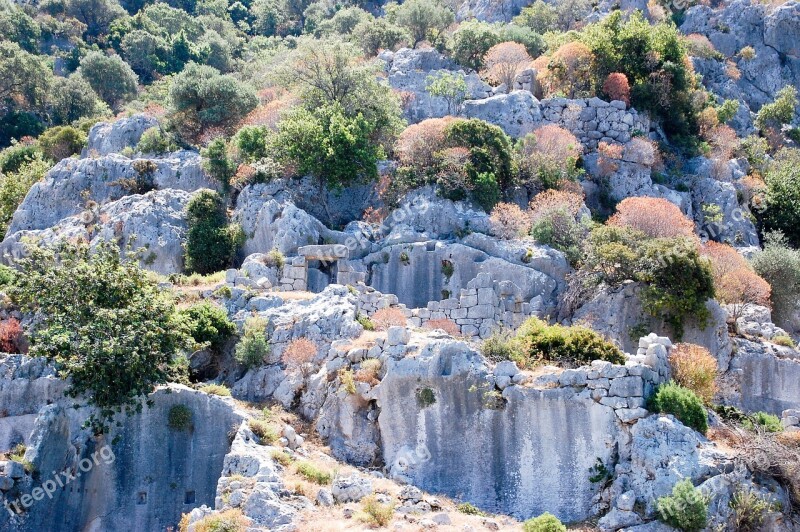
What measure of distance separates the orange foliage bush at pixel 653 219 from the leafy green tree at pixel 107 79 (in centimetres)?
3949

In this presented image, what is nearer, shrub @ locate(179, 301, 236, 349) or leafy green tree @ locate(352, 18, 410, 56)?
shrub @ locate(179, 301, 236, 349)

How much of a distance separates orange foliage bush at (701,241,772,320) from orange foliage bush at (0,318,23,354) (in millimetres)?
22047

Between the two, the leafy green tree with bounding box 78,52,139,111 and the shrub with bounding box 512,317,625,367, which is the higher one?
the leafy green tree with bounding box 78,52,139,111

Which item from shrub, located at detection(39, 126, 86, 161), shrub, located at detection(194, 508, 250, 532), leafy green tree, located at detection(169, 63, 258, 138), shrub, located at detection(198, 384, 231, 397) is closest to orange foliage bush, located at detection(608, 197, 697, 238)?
shrub, located at detection(198, 384, 231, 397)

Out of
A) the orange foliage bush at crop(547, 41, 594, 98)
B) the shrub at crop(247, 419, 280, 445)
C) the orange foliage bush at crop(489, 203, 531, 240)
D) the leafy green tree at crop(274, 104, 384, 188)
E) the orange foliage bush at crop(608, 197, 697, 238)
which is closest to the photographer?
the shrub at crop(247, 419, 280, 445)

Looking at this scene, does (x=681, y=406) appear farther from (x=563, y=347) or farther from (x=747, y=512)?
(x=563, y=347)

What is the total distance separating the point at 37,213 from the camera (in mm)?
43375

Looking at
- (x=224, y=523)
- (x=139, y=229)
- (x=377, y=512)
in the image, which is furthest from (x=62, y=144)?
(x=377, y=512)

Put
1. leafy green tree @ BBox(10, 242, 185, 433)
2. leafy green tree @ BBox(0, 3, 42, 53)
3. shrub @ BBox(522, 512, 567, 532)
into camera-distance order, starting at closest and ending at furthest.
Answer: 1. shrub @ BBox(522, 512, 567, 532)
2. leafy green tree @ BBox(10, 242, 185, 433)
3. leafy green tree @ BBox(0, 3, 42, 53)

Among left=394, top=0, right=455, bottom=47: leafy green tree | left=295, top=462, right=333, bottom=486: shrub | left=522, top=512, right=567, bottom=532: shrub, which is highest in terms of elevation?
left=394, top=0, right=455, bottom=47: leafy green tree

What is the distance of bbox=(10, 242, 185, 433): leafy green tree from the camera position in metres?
28.9

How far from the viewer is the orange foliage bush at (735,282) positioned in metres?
36.8

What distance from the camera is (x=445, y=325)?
34531 millimetres

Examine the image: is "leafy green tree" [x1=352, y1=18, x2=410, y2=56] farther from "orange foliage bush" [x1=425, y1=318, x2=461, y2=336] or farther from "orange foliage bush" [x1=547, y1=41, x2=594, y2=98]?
"orange foliage bush" [x1=425, y1=318, x2=461, y2=336]
